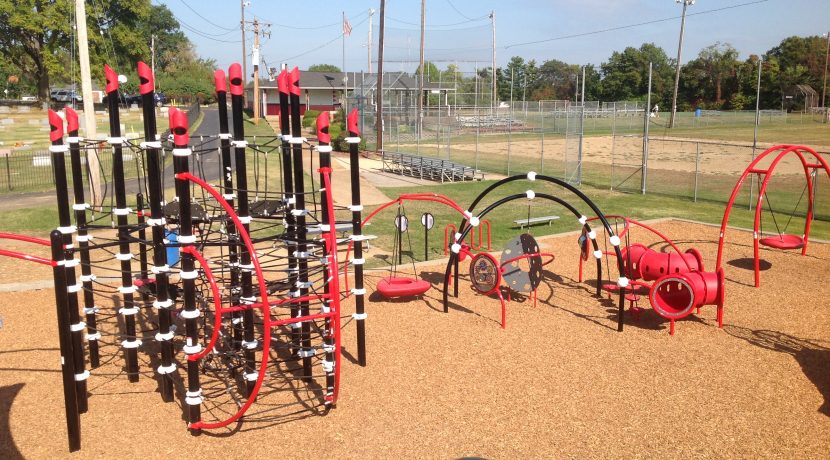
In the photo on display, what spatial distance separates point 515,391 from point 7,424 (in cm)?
493

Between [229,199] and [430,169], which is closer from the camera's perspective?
[229,199]

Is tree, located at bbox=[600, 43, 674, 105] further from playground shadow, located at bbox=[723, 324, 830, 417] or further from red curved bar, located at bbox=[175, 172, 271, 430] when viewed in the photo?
red curved bar, located at bbox=[175, 172, 271, 430]

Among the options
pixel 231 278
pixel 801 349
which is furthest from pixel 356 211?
pixel 801 349

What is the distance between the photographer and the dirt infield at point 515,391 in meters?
5.88

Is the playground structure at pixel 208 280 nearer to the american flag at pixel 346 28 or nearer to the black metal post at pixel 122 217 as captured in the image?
the black metal post at pixel 122 217

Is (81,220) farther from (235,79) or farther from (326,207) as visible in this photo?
(326,207)

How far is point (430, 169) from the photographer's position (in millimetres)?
26844

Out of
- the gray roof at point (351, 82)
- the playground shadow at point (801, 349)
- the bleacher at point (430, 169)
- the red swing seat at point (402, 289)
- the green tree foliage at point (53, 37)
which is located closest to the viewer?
the playground shadow at point (801, 349)

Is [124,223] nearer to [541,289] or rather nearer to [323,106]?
[541,289]

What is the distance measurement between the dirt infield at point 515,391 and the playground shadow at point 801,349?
0.03 m

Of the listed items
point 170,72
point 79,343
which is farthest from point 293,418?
point 170,72

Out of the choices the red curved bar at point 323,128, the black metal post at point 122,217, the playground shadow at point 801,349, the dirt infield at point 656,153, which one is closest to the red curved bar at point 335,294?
the red curved bar at point 323,128

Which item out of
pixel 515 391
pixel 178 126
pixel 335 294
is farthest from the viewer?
pixel 515 391

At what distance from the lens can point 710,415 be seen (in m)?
6.50
